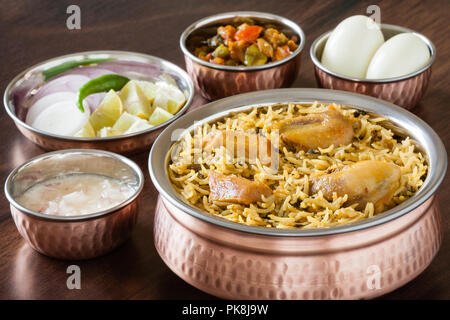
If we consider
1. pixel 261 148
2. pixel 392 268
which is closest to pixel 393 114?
pixel 261 148

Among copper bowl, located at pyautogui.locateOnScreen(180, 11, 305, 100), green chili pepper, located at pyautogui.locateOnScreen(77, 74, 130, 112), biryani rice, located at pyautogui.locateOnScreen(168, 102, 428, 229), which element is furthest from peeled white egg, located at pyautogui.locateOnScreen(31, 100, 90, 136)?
biryani rice, located at pyautogui.locateOnScreen(168, 102, 428, 229)

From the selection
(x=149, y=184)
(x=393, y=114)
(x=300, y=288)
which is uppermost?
(x=393, y=114)

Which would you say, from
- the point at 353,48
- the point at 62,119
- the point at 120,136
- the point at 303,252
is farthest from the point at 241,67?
the point at 303,252

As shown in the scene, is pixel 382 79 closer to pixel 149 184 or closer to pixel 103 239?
pixel 149 184

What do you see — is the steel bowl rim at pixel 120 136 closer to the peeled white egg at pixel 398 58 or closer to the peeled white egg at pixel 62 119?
the peeled white egg at pixel 62 119

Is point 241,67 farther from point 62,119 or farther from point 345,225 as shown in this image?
point 345,225
